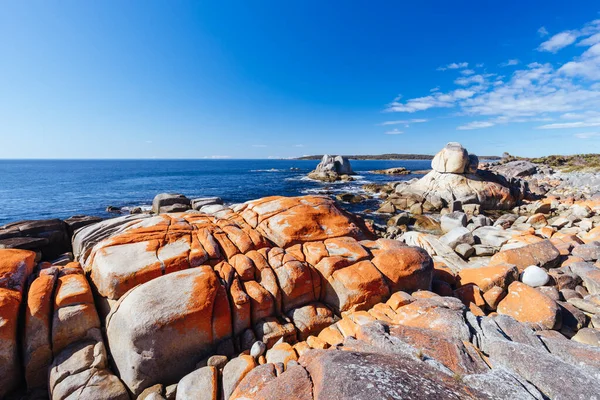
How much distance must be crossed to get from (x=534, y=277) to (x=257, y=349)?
10.3 m

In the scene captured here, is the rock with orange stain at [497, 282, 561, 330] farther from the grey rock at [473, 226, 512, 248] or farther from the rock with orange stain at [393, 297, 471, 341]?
the grey rock at [473, 226, 512, 248]

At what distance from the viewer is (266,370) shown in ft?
17.1

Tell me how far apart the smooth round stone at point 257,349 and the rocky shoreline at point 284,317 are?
0.03m

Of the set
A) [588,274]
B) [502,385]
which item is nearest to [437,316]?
[502,385]

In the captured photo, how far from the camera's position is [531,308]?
7.71m

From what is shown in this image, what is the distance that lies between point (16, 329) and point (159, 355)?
334 centimetres

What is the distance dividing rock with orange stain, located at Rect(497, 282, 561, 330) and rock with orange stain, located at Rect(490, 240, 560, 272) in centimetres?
253

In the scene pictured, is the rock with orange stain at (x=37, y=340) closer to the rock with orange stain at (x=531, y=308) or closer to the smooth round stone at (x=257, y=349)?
the smooth round stone at (x=257, y=349)

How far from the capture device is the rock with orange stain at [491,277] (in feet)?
29.1

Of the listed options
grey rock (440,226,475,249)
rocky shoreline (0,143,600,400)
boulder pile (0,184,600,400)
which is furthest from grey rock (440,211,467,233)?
boulder pile (0,184,600,400)

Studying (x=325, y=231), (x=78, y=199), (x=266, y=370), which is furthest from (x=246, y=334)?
(x=78, y=199)

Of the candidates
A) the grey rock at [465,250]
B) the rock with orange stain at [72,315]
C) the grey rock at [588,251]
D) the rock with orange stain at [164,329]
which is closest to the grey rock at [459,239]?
the grey rock at [465,250]

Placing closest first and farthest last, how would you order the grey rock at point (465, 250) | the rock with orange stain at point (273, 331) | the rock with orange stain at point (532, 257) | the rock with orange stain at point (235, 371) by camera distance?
1. the rock with orange stain at point (235, 371)
2. the rock with orange stain at point (273, 331)
3. the rock with orange stain at point (532, 257)
4. the grey rock at point (465, 250)

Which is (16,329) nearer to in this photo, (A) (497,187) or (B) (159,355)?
(B) (159,355)
